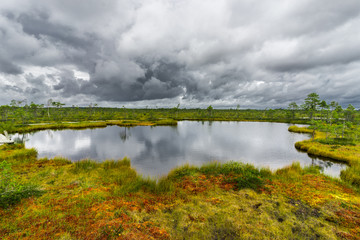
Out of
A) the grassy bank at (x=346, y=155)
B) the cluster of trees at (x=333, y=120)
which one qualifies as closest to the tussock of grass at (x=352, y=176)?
the grassy bank at (x=346, y=155)

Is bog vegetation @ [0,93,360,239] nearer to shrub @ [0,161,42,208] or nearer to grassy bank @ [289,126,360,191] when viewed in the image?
shrub @ [0,161,42,208]

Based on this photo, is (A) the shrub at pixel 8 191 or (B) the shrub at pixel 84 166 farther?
(B) the shrub at pixel 84 166

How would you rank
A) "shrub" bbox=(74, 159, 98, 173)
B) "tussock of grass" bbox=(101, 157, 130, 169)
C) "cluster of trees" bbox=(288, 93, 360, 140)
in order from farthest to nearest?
"cluster of trees" bbox=(288, 93, 360, 140) < "tussock of grass" bbox=(101, 157, 130, 169) < "shrub" bbox=(74, 159, 98, 173)

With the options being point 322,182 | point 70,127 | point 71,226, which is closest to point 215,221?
point 71,226

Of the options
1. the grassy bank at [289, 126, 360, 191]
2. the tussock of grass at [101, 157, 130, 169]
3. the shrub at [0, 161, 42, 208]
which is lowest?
the grassy bank at [289, 126, 360, 191]

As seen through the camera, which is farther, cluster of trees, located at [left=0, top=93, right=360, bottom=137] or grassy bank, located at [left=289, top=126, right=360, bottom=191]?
cluster of trees, located at [left=0, top=93, right=360, bottom=137]

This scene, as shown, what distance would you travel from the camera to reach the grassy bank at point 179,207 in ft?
25.2

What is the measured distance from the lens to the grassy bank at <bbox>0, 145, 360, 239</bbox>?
769 centimetres

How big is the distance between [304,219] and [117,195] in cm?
1318

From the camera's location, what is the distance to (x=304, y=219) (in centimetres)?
902

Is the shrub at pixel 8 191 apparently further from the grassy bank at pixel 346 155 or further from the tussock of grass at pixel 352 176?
the grassy bank at pixel 346 155

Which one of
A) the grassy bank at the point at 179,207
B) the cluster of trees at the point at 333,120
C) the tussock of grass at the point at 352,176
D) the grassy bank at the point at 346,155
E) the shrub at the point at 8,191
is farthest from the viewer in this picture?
the cluster of trees at the point at 333,120

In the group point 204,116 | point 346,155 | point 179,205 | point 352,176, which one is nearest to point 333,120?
point 346,155

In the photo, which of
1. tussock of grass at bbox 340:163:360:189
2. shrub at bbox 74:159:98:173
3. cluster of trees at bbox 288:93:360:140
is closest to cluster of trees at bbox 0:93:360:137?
cluster of trees at bbox 288:93:360:140
